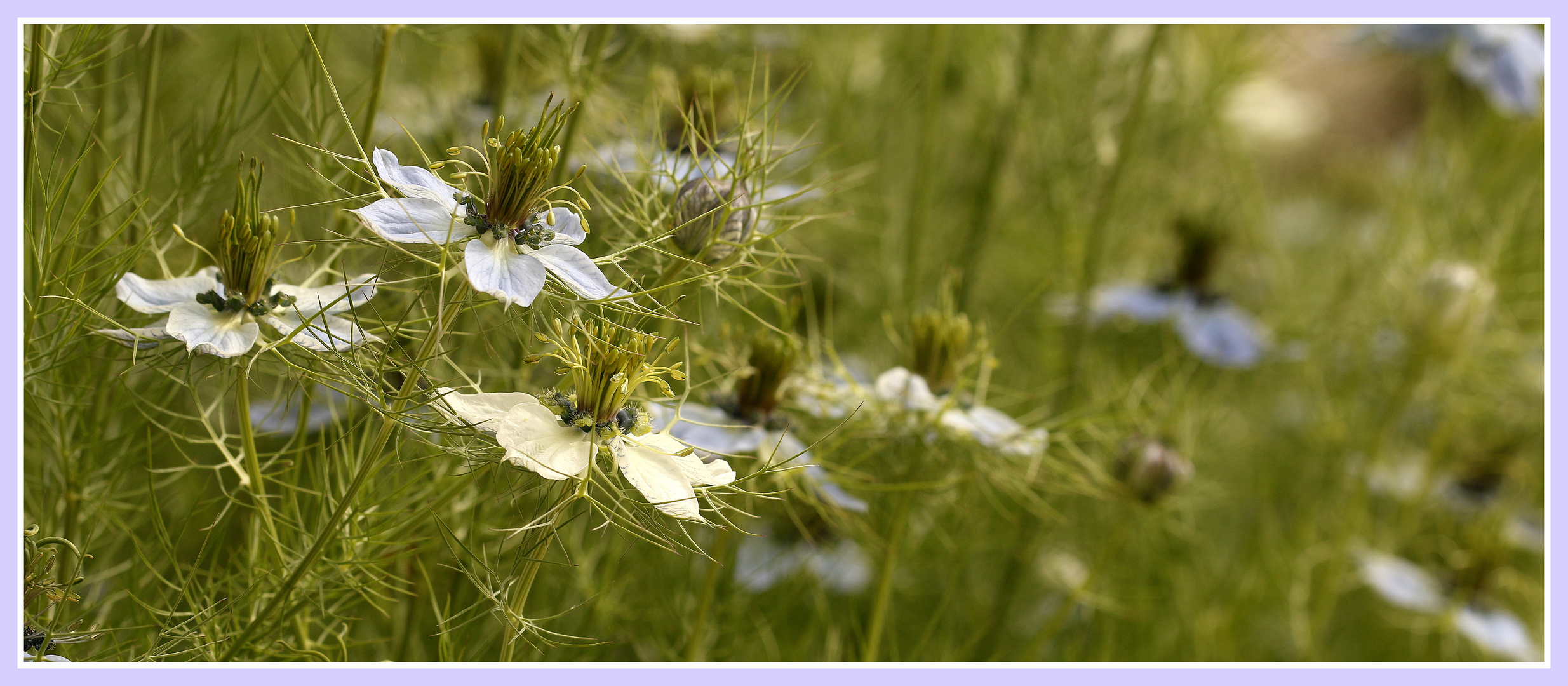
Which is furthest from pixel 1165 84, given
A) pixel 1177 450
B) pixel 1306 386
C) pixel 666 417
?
pixel 666 417

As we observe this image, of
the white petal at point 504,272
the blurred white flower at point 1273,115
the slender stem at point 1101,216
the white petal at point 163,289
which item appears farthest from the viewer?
the blurred white flower at point 1273,115

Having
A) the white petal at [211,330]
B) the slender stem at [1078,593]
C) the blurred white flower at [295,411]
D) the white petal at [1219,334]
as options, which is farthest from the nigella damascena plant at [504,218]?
the white petal at [1219,334]

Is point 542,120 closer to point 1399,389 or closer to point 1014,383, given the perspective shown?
point 1014,383

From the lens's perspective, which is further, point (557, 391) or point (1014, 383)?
point (1014, 383)

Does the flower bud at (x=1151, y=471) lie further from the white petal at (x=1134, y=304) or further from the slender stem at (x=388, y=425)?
the slender stem at (x=388, y=425)

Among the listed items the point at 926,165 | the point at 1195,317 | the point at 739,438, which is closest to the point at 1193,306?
the point at 1195,317

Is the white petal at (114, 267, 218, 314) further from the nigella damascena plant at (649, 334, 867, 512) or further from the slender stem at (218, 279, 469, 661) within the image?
the nigella damascena plant at (649, 334, 867, 512)

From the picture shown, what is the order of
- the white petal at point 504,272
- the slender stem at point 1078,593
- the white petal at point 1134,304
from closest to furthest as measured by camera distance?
the white petal at point 504,272 → the slender stem at point 1078,593 → the white petal at point 1134,304
